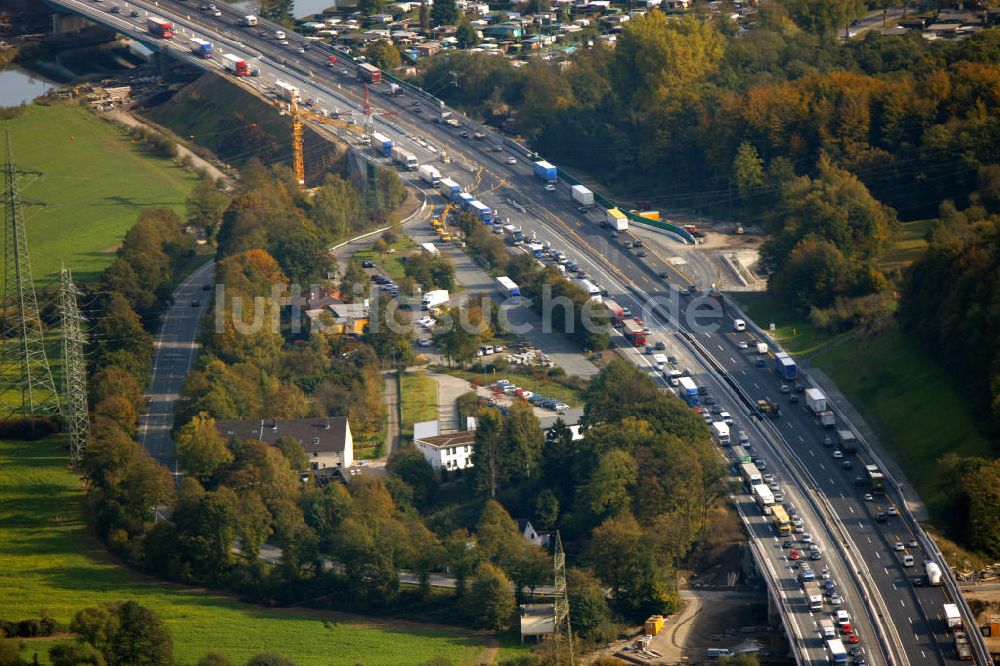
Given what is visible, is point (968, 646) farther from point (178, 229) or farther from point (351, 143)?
point (351, 143)

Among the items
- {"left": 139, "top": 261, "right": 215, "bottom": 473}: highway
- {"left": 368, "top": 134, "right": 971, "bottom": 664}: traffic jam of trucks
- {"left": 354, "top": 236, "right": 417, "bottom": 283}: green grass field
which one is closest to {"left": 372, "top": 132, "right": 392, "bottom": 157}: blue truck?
{"left": 368, "top": 134, "right": 971, "bottom": 664}: traffic jam of trucks

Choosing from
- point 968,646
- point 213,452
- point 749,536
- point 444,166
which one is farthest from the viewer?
point 444,166

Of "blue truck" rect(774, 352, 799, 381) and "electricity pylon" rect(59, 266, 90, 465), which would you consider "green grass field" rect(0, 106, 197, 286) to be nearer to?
"electricity pylon" rect(59, 266, 90, 465)

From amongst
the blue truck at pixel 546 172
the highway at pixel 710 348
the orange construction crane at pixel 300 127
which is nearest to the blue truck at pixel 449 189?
the highway at pixel 710 348

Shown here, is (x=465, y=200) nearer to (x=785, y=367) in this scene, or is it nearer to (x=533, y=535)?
(x=785, y=367)

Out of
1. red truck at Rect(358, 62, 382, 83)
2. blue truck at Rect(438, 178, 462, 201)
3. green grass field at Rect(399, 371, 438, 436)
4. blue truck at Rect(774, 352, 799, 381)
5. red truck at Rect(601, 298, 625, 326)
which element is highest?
red truck at Rect(358, 62, 382, 83)

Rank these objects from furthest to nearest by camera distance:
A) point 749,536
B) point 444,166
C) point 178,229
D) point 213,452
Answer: point 444,166, point 178,229, point 213,452, point 749,536

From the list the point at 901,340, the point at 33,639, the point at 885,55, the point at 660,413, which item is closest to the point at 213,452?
the point at 33,639
